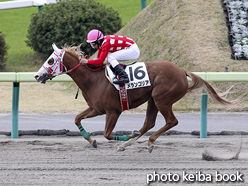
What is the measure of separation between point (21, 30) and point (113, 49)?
85.1ft

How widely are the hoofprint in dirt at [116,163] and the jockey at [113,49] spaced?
1.17 m

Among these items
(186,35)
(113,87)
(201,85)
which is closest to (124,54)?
(113,87)

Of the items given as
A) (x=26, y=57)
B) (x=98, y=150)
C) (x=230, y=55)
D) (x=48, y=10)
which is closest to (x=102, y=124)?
(x=98, y=150)

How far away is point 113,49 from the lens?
5824mm

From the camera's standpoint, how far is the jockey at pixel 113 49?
5582mm

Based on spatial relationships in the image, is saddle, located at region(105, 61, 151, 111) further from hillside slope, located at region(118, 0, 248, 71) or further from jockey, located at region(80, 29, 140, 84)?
hillside slope, located at region(118, 0, 248, 71)

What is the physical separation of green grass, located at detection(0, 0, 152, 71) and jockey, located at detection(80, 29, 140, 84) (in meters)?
13.9

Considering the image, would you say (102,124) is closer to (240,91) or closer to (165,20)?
(240,91)

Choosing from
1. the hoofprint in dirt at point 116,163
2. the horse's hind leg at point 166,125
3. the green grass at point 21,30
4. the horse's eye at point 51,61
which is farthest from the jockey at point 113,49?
the green grass at point 21,30

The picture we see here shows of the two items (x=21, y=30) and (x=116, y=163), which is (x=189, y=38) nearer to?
(x=116, y=163)

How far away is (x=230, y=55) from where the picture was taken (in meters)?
13.0

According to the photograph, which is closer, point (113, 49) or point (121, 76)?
point (121, 76)

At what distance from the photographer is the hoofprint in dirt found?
4363 mm

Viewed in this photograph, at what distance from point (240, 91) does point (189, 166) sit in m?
7.03
